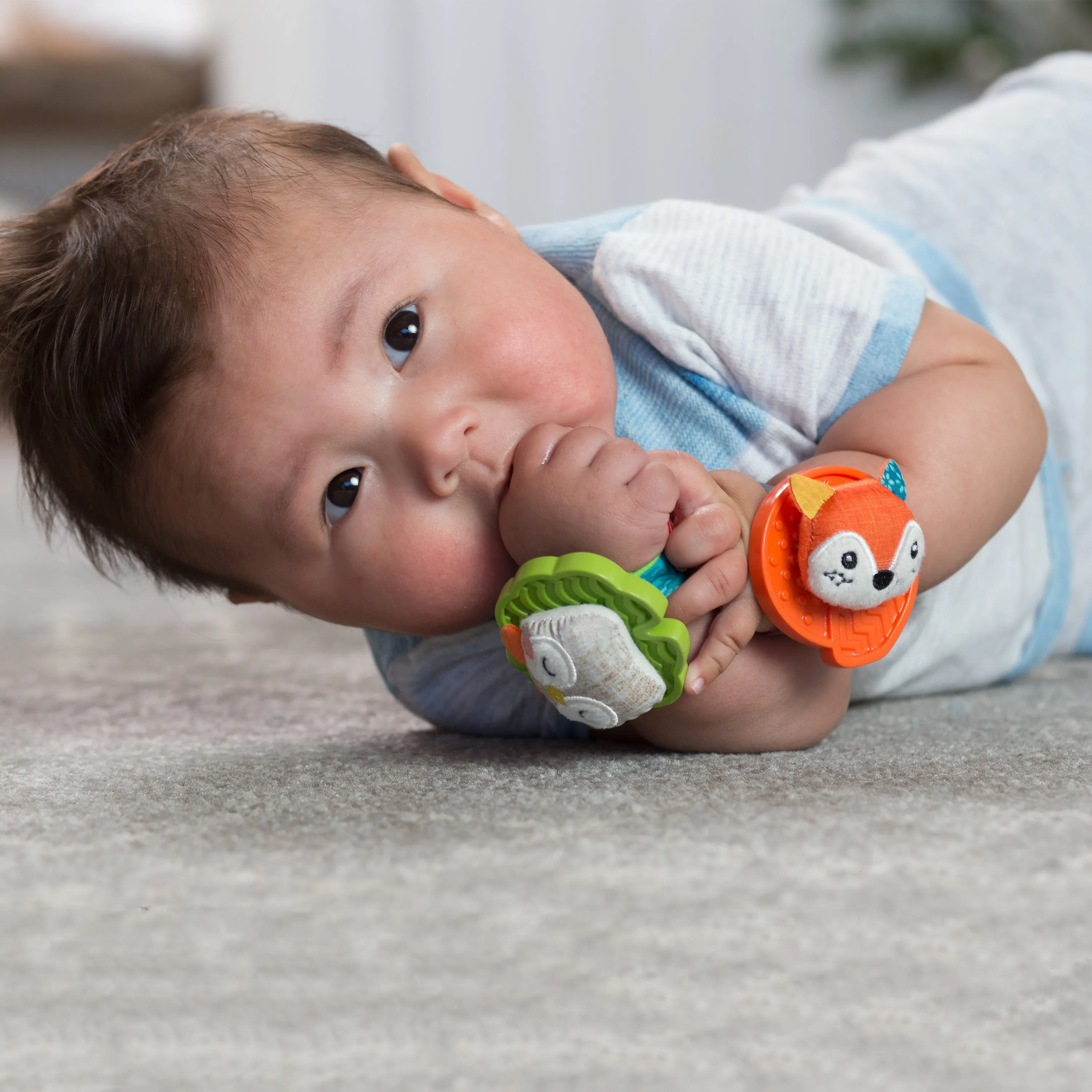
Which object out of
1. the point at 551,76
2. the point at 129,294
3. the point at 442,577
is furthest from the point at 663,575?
the point at 551,76

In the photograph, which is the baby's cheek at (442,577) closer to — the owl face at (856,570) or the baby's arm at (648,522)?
the baby's arm at (648,522)

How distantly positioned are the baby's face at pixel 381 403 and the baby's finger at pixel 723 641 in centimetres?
12

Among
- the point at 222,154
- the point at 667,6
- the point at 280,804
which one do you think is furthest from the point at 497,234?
the point at 667,6

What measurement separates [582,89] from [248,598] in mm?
2343

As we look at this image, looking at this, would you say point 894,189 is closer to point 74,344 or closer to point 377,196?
point 377,196

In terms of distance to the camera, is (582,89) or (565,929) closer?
(565,929)

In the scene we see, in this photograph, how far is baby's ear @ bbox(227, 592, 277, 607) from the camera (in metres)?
0.80

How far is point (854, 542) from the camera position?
23.9 inches

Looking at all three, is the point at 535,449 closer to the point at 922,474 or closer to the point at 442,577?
the point at 442,577

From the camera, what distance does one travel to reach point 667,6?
9.46 feet

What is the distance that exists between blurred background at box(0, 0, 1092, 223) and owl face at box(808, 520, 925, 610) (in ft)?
7.67

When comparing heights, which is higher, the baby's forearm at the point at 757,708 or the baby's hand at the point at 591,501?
the baby's hand at the point at 591,501

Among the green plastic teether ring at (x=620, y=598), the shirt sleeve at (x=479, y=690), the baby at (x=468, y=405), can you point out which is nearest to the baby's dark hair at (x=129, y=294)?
the baby at (x=468, y=405)

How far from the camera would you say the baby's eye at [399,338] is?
26.9 inches
